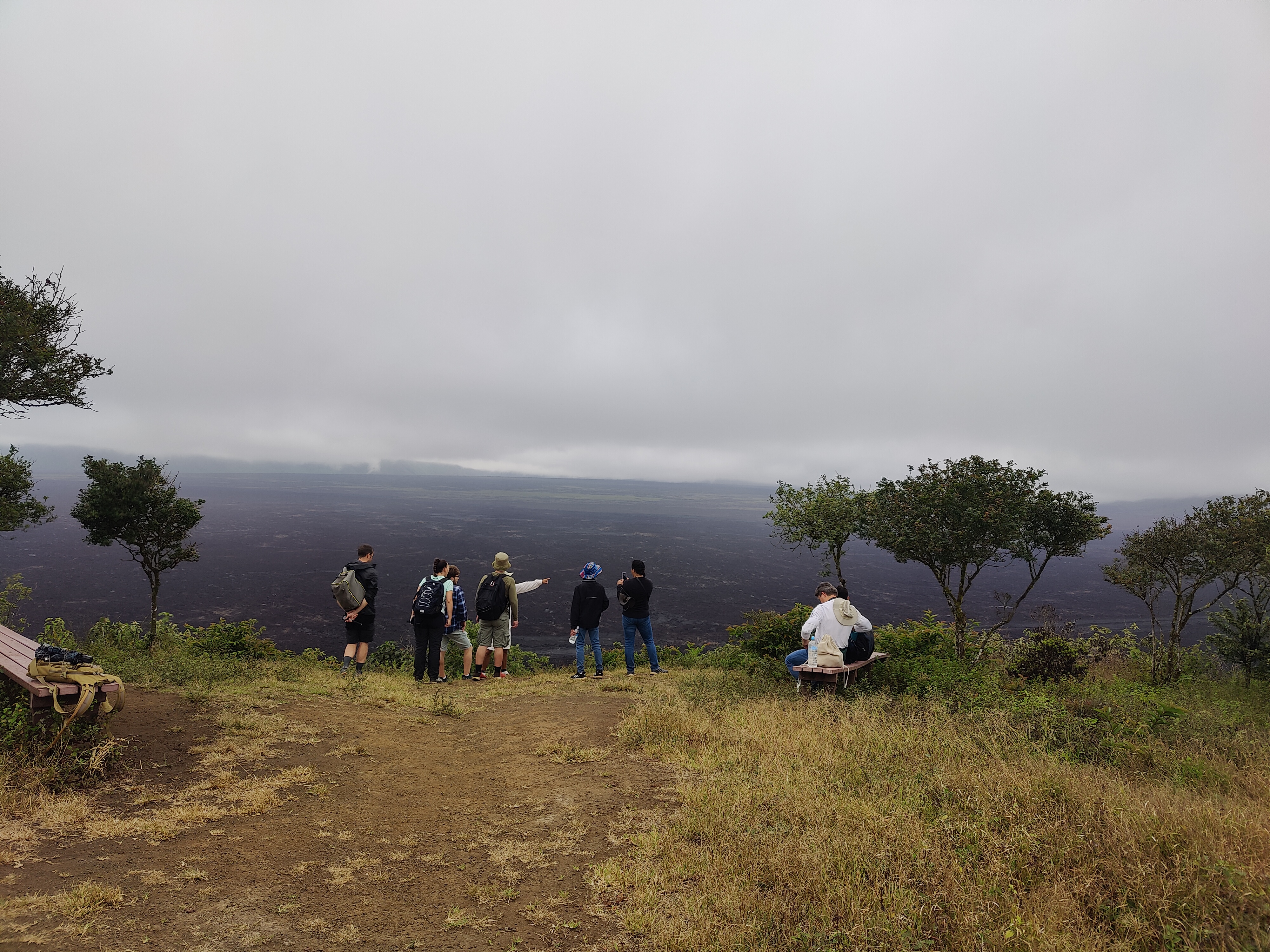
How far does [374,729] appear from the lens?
8594mm

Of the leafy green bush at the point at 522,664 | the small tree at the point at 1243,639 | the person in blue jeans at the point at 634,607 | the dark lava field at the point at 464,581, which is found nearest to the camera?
the person in blue jeans at the point at 634,607

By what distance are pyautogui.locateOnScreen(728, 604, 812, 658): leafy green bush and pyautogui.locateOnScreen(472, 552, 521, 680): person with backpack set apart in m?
5.37

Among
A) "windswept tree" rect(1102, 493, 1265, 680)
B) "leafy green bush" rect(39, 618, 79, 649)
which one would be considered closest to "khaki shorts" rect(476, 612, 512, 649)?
"leafy green bush" rect(39, 618, 79, 649)

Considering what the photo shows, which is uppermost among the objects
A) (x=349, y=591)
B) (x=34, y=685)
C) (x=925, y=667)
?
(x=34, y=685)

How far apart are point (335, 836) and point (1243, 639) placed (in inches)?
1181

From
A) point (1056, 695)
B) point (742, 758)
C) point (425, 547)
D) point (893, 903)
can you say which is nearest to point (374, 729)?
point (742, 758)

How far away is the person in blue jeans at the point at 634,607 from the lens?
12.7 metres

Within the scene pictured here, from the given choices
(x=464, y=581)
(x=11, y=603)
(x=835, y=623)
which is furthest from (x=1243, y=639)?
(x=464, y=581)

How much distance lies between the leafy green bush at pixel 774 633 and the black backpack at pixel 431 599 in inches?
273

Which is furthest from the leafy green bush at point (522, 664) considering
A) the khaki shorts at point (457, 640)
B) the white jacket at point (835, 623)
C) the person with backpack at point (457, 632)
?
the white jacket at point (835, 623)

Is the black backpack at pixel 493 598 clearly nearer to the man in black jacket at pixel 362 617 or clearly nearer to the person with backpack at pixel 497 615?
the person with backpack at pixel 497 615

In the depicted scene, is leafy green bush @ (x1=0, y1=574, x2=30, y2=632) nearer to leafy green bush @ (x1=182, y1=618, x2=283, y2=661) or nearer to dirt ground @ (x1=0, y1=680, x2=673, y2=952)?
leafy green bush @ (x1=182, y1=618, x2=283, y2=661)

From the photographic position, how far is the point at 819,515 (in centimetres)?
2155

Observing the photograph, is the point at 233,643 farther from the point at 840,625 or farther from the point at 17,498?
the point at 840,625
